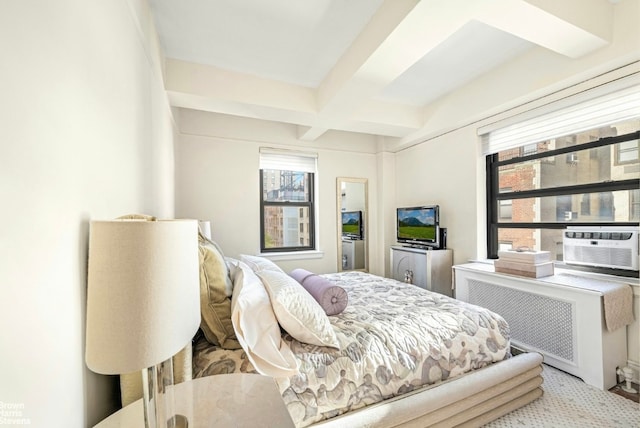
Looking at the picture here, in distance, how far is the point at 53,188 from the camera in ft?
2.11

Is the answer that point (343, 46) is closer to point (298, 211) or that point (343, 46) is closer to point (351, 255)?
point (298, 211)

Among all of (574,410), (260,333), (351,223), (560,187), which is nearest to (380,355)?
(260,333)

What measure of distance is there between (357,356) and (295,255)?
8.30 ft

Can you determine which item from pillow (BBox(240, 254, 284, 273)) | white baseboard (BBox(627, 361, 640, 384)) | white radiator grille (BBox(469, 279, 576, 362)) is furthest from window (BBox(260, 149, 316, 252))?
white baseboard (BBox(627, 361, 640, 384))

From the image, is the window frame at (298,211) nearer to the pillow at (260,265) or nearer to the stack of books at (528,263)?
the pillow at (260,265)

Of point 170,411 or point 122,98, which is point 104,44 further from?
point 170,411

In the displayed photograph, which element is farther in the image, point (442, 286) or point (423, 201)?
point (423, 201)

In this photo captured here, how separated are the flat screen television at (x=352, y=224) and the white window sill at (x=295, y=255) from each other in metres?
0.55

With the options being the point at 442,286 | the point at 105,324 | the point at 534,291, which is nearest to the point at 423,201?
the point at 442,286

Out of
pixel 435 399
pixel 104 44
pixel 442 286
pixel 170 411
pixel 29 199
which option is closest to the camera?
pixel 29 199

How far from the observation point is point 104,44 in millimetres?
989

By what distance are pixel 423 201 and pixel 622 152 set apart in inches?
77.4

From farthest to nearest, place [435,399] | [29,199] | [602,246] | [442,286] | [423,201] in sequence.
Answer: [423,201] → [442,286] → [602,246] → [435,399] → [29,199]

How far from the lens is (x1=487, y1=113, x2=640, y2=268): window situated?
2102mm
